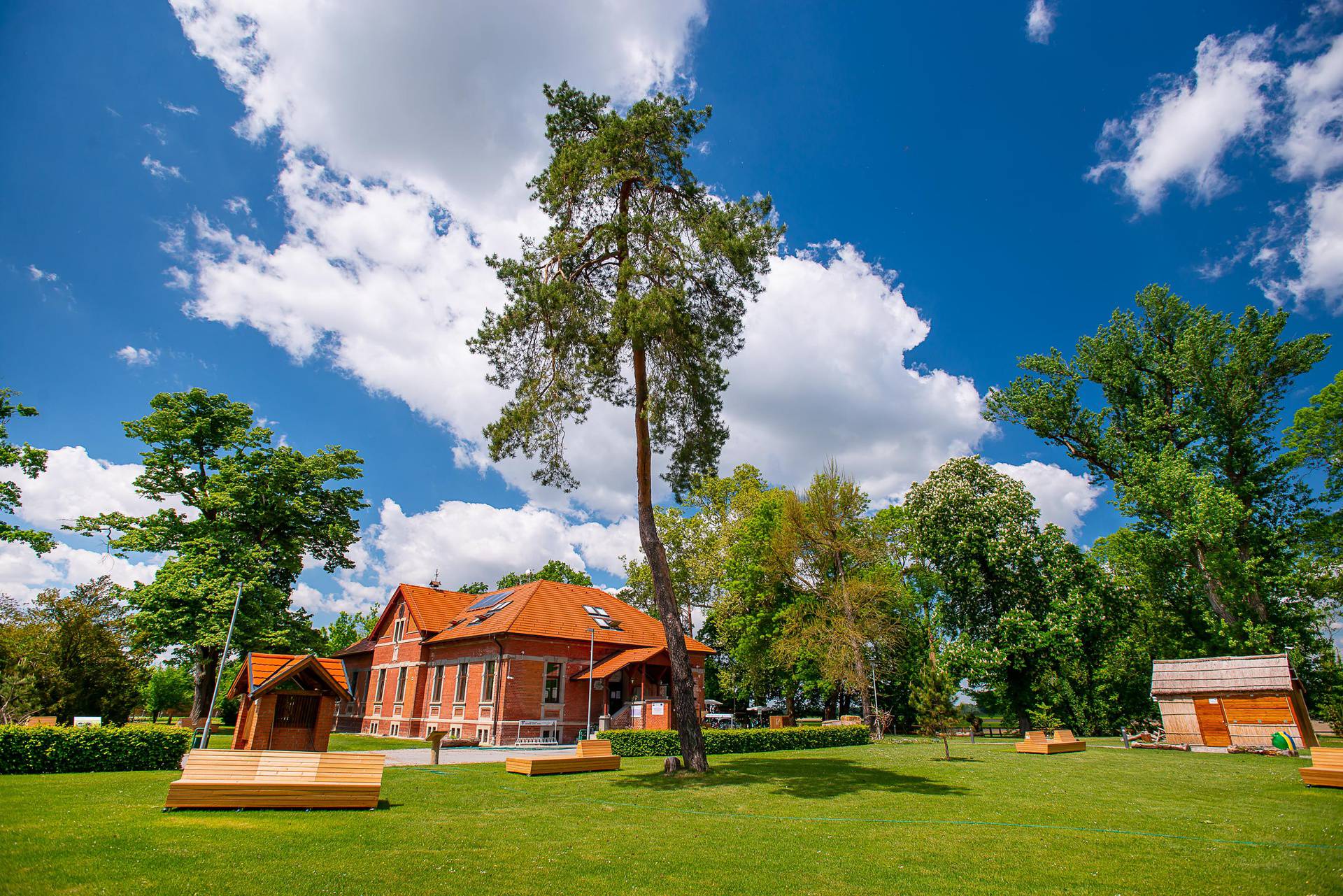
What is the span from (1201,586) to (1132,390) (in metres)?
10.1

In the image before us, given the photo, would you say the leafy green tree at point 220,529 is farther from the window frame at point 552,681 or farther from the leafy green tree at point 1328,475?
the leafy green tree at point 1328,475

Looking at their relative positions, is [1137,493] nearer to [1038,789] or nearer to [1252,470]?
[1252,470]

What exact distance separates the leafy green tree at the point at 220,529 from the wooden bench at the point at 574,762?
17.5m

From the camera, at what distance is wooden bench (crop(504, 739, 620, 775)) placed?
14906mm

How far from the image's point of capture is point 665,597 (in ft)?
50.9

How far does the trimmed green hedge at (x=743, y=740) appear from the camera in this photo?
20.7 m

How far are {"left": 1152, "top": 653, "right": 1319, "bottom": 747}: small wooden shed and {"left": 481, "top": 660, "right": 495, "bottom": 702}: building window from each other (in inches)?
1150

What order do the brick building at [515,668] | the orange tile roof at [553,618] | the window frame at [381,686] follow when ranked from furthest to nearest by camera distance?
the window frame at [381,686], the orange tile roof at [553,618], the brick building at [515,668]

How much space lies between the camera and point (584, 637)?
29.4 meters

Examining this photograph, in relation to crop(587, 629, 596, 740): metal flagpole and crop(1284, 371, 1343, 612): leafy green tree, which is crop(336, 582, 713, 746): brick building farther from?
crop(1284, 371, 1343, 612): leafy green tree

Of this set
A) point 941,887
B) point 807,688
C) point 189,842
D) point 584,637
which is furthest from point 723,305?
point 807,688

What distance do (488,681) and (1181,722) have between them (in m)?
29.9

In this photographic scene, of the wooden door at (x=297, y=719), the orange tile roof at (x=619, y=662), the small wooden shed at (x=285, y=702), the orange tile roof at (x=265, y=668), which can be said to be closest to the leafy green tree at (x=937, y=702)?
the orange tile roof at (x=619, y=662)

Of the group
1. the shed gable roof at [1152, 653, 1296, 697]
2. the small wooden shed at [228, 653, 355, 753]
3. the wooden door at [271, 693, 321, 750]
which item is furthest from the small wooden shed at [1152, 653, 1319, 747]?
the wooden door at [271, 693, 321, 750]
